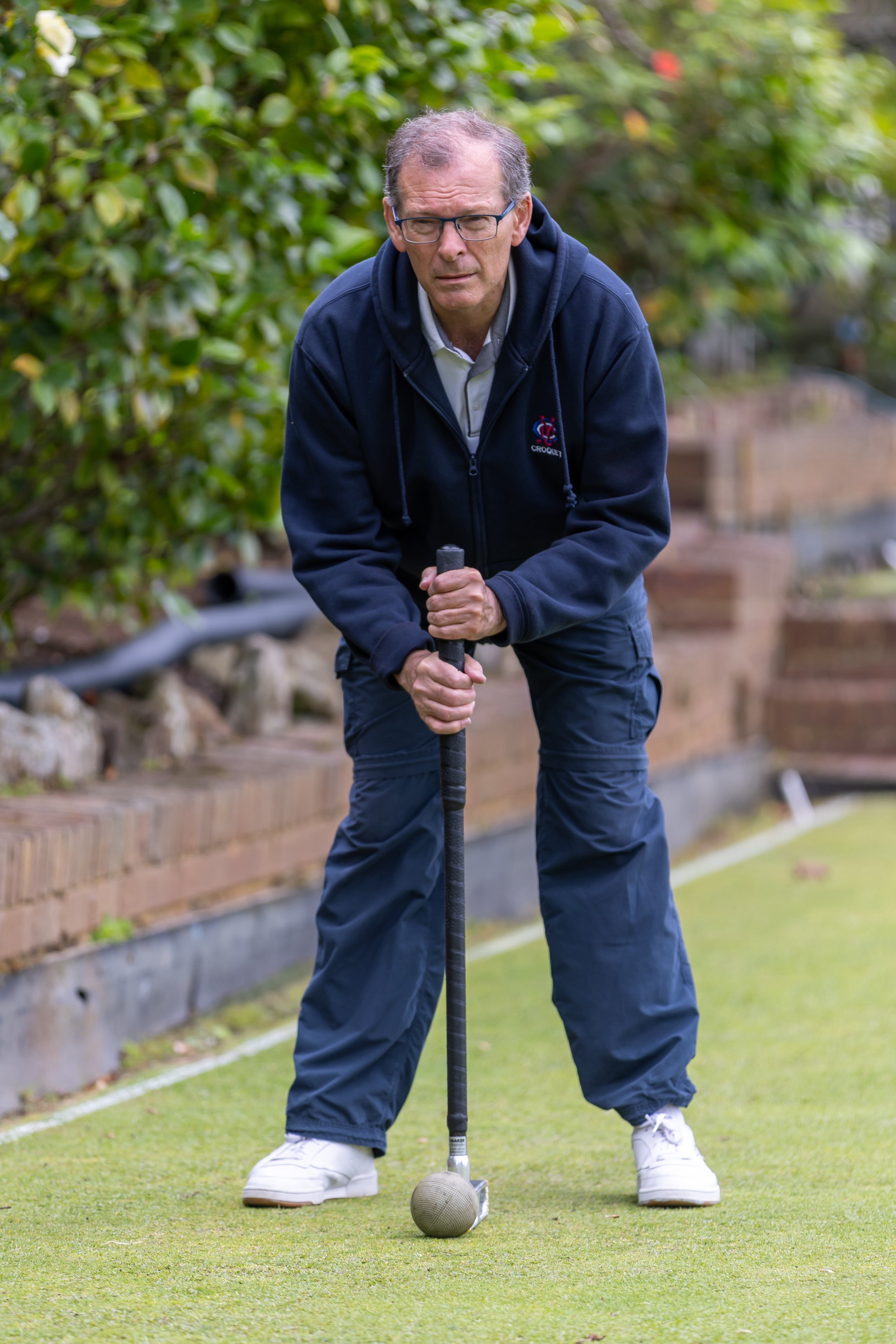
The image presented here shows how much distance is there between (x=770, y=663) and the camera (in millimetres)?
8820

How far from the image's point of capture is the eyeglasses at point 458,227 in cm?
280

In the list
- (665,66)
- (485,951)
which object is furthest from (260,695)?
(665,66)

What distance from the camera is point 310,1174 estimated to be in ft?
10.1

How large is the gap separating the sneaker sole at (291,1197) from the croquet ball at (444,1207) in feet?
0.92

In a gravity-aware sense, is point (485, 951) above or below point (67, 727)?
below

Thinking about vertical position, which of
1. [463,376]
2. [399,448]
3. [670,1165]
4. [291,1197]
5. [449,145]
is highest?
[449,145]

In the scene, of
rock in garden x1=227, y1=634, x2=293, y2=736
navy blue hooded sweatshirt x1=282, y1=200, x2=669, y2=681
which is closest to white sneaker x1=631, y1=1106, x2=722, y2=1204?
navy blue hooded sweatshirt x1=282, y1=200, x2=669, y2=681

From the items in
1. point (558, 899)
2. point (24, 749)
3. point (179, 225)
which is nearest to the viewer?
point (558, 899)

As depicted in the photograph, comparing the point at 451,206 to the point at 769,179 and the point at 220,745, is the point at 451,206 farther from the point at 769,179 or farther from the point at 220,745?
the point at 769,179

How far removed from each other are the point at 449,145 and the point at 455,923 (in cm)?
130

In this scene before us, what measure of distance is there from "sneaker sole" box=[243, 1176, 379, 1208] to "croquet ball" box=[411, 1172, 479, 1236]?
0.28 metres

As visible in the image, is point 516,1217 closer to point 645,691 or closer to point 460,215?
point 645,691

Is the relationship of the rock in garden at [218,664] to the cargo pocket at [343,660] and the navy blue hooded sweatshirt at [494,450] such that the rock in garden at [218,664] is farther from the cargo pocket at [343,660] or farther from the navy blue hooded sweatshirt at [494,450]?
the navy blue hooded sweatshirt at [494,450]

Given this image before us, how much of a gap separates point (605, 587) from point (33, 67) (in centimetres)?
188
